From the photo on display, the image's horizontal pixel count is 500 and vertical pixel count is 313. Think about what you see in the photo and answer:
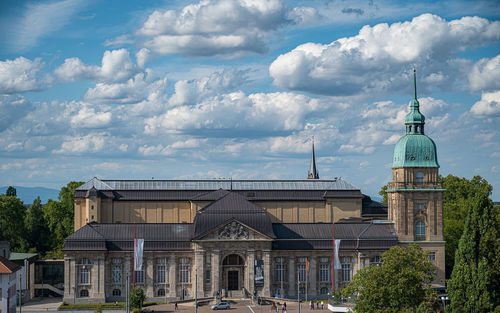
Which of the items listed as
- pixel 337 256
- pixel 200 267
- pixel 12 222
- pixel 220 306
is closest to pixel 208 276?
pixel 200 267

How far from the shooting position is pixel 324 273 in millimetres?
126562

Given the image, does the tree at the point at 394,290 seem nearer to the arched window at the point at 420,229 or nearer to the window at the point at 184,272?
the arched window at the point at 420,229

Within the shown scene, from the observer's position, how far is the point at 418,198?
13025 centimetres

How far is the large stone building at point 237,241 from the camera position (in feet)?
402

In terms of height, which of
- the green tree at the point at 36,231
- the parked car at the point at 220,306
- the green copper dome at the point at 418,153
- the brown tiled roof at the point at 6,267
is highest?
the green copper dome at the point at 418,153

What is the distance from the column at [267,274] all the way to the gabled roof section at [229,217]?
3.12 m

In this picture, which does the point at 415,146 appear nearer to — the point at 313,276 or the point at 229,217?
the point at 313,276

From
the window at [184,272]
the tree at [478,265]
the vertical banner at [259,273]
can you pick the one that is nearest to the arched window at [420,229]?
the vertical banner at [259,273]

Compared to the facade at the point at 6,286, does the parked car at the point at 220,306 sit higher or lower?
lower

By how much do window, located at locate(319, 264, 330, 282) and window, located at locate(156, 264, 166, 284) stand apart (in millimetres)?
25523

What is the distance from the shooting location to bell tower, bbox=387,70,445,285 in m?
129

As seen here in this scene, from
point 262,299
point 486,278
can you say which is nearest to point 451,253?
point 262,299

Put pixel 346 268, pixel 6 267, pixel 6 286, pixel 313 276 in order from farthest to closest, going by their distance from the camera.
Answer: pixel 346 268
pixel 313 276
pixel 6 267
pixel 6 286

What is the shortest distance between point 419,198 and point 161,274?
148 feet
